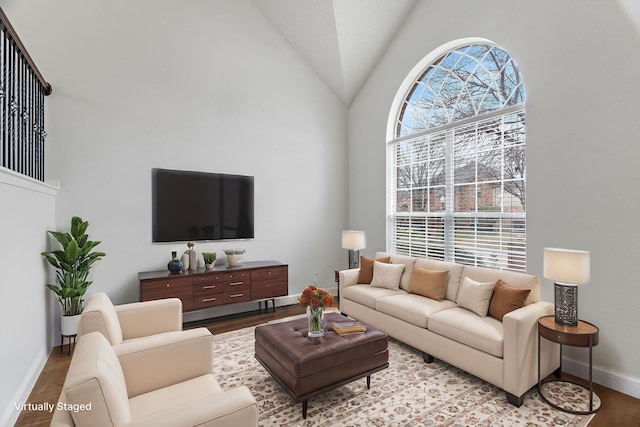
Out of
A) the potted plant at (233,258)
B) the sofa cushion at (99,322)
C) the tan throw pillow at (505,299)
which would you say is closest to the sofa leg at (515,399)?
the tan throw pillow at (505,299)

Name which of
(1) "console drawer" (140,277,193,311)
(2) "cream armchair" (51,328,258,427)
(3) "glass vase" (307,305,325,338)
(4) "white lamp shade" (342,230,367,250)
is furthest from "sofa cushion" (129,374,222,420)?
(4) "white lamp shade" (342,230,367,250)

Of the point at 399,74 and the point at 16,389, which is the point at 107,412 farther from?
the point at 399,74

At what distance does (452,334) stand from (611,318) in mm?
1297

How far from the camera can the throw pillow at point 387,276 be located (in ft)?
13.5

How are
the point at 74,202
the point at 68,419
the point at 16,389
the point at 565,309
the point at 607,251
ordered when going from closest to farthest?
the point at 68,419
the point at 16,389
the point at 565,309
the point at 607,251
the point at 74,202

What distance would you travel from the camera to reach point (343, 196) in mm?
5895

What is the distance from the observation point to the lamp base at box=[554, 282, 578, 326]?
8.43 ft

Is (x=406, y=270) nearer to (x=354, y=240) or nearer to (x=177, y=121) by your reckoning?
(x=354, y=240)

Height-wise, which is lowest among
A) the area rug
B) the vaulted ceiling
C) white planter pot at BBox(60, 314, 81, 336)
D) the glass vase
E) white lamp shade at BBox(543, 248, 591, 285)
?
the area rug

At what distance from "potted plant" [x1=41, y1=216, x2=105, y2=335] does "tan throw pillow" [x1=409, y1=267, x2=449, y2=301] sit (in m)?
3.58

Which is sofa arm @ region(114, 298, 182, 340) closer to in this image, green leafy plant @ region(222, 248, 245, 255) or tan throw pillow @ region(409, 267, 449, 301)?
green leafy plant @ region(222, 248, 245, 255)

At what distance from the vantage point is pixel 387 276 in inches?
163

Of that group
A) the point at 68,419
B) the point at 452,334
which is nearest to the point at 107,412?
the point at 68,419

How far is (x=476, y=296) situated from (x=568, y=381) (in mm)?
964
